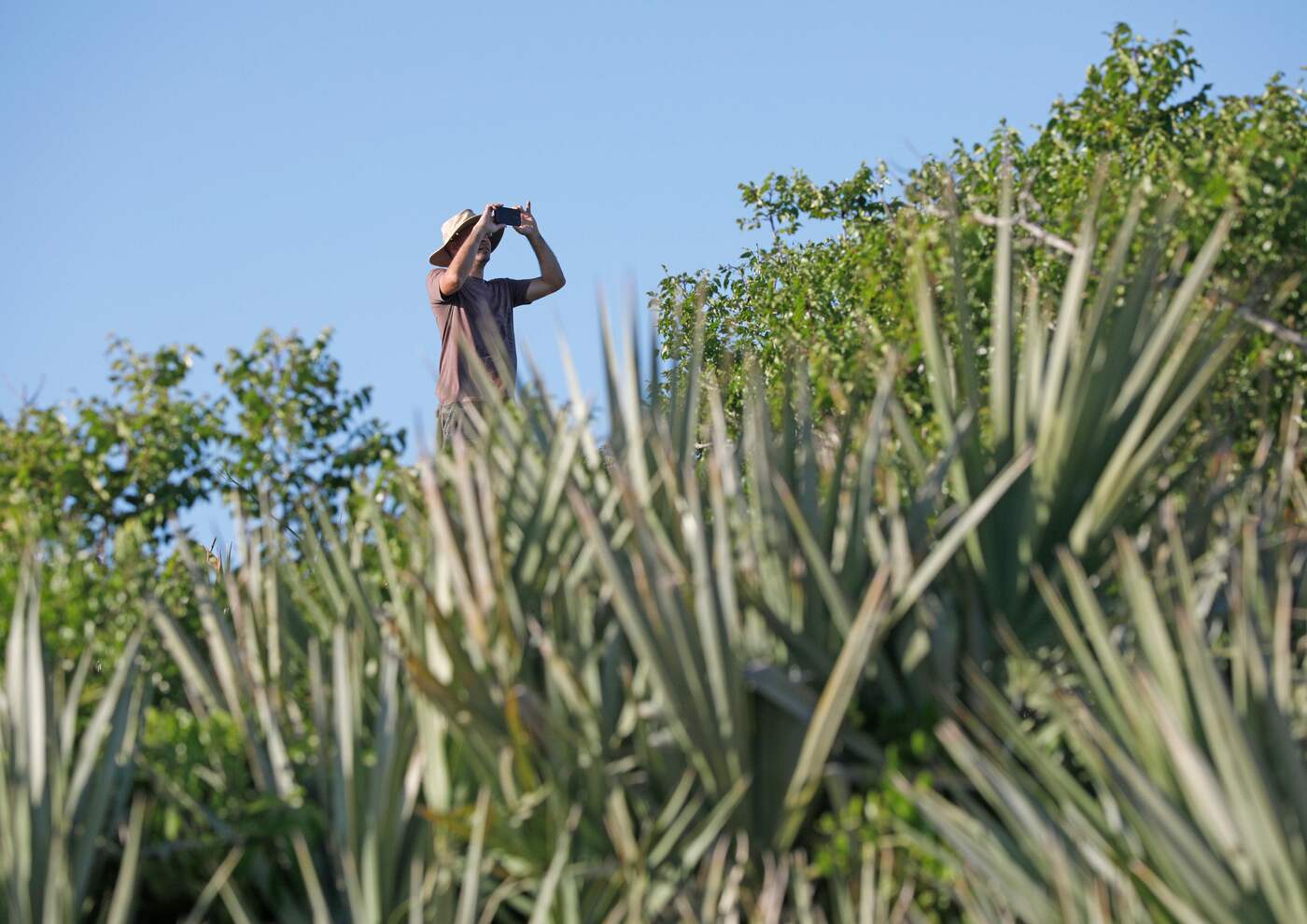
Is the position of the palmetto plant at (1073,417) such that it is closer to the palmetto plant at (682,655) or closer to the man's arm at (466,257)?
the palmetto plant at (682,655)

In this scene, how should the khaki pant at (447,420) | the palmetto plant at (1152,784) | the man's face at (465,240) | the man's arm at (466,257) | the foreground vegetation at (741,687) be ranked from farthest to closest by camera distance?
the man's face at (465,240)
the man's arm at (466,257)
the khaki pant at (447,420)
the foreground vegetation at (741,687)
the palmetto plant at (1152,784)

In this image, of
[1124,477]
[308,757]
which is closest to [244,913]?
[308,757]

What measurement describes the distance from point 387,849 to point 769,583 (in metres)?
1.08

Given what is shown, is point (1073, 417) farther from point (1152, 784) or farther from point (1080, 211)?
point (1080, 211)

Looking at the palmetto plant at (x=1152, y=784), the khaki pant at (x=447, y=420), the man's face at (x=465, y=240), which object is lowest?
the palmetto plant at (x=1152, y=784)

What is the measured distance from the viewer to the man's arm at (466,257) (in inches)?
297

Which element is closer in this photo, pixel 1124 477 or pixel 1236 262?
pixel 1124 477

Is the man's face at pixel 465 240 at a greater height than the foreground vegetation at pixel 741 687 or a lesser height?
greater

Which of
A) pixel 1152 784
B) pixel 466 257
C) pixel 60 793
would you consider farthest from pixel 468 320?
pixel 1152 784

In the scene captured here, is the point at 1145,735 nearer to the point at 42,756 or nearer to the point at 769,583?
the point at 769,583

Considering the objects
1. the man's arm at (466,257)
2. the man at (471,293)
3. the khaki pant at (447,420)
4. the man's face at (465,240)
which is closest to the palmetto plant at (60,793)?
the khaki pant at (447,420)

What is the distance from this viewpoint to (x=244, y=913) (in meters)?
3.62

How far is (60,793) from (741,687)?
1568 millimetres

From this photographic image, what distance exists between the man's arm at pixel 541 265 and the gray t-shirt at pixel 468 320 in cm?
6
